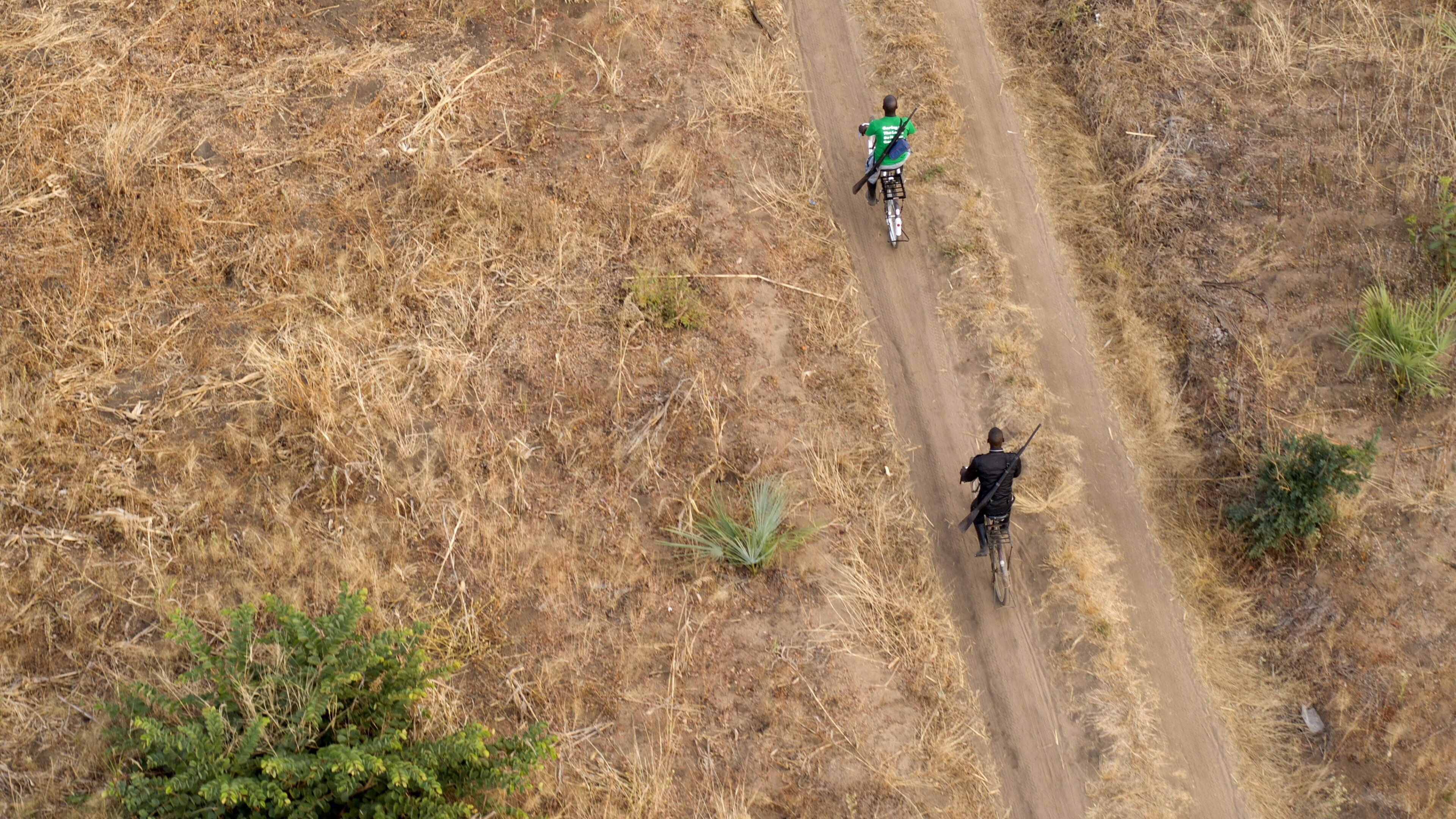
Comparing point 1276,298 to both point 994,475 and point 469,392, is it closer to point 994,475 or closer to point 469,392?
point 994,475

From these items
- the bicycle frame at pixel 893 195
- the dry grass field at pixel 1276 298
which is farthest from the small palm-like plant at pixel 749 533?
the dry grass field at pixel 1276 298

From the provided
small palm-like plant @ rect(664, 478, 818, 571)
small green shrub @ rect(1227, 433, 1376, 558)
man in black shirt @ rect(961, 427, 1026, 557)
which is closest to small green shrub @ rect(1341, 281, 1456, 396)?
small green shrub @ rect(1227, 433, 1376, 558)

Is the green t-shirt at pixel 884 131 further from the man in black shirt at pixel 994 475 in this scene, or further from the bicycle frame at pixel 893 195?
the man in black shirt at pixel 994 475

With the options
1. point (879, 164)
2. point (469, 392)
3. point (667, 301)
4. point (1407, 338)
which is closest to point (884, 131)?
point (879, 164)

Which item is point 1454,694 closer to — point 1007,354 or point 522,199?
point 1007,354

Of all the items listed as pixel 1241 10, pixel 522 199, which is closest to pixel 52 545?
pixel 522 199

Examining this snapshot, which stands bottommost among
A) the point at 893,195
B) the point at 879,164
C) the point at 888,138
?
the point at 893,195
